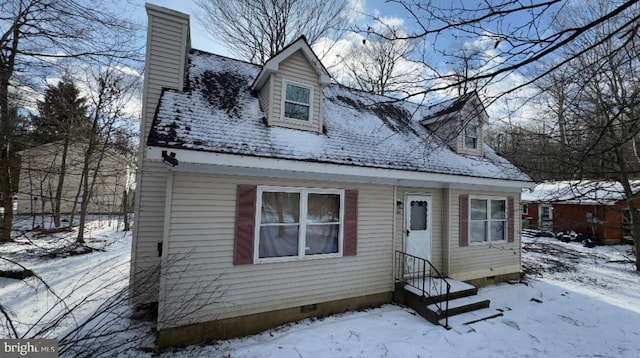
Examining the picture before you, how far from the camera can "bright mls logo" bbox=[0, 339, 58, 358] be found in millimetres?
3180

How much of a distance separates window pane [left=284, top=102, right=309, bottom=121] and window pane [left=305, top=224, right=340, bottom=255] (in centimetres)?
280

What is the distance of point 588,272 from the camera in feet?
37.9

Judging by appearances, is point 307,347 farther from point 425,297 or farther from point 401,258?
point 401,258

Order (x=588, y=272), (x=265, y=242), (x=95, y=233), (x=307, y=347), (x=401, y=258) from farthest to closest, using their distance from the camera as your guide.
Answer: (x=95, y=233)
(x=588, y=272)
(x=401, y=258)
(x=265, y=242)
(x=307, y=347)

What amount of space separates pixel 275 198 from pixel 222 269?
1798mm

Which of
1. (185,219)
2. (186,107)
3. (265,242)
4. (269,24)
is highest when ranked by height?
(269,24)

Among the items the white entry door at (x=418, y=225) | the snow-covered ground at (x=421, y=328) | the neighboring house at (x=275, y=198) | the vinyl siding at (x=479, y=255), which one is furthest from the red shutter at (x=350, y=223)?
the vinyl siding at (x=479, y=255)

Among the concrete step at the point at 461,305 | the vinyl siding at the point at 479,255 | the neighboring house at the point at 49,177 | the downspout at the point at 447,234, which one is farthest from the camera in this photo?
the vinyl siding at the point at 479,255

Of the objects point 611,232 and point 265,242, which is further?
point 611,232

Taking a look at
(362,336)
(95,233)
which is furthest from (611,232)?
(95,233)

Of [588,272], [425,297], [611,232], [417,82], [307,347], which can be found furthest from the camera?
[611,232]

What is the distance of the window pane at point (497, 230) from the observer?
9680 mm

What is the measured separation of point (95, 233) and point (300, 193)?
1735cm

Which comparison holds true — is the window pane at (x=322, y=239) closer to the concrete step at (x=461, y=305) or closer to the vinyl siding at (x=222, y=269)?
the vinyl siding at (x=222, y=269)
